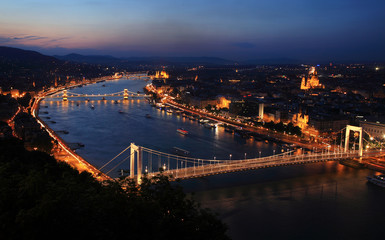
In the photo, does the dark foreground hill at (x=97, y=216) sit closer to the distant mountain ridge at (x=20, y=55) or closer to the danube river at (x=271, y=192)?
the danube river at (x=271, y=192)

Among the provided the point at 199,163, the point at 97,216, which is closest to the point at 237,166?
the point at 199,163

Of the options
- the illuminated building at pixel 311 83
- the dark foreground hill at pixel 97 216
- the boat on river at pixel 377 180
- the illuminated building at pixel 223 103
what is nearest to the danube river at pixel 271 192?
the boat on river at pixel 377 180

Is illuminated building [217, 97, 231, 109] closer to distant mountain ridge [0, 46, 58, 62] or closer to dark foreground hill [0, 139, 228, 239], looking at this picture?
dark foreground hill [0, 139, 228, 239]

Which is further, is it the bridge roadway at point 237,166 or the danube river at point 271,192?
the bridge roadway at point 237,166

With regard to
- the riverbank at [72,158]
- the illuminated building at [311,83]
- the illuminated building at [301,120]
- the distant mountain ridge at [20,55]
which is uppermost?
the distant mountain ridge at [20,55]

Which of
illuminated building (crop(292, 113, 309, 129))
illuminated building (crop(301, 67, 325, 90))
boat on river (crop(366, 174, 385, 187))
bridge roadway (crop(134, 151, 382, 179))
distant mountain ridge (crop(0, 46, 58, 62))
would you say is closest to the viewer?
bridge roadway (crop(134, 151, 382, 179))

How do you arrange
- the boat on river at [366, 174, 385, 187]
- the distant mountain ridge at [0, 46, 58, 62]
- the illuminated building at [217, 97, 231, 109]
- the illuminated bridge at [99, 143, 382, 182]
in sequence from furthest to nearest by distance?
the distant mountain ridge at [0, 46, 58, 62], the illuminated building at [217, 97, 231, 109], the boat on river at [366, 174, 385, 187], the illuminated bridge at [99, 143, 382, 182]

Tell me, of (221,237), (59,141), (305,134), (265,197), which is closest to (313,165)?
(265,197)

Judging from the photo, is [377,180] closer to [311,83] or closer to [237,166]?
[237,166]

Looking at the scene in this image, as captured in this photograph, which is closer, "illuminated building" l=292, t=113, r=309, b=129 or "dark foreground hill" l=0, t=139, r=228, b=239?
"dark foreground hill" l=0, t=139, r=228, b=239

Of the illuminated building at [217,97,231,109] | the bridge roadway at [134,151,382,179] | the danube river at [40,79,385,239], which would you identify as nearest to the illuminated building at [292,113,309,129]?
the danube river at [40,79,385,239]
